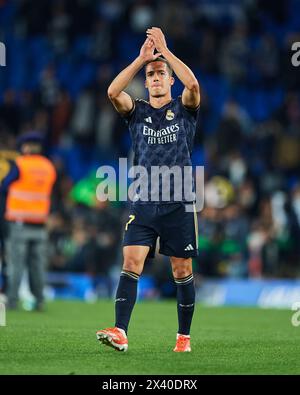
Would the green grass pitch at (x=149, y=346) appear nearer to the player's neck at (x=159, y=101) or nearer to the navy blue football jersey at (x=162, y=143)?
the navy blue football jersey at (x=162, y=143)

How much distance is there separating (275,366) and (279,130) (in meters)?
14.4

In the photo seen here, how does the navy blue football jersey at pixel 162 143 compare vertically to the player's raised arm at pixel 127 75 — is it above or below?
below

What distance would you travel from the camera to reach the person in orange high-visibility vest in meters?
14.7

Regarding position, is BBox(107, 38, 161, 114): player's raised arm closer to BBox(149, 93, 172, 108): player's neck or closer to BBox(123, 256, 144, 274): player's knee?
BBox(149, 93, 172, 108): player's neck

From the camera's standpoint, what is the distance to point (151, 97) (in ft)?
29.5

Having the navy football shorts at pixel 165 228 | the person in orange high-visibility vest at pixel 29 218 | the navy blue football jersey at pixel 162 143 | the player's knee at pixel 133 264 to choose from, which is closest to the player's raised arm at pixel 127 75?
the navy blue football jersey at pixel 162 143

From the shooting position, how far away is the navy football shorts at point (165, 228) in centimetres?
877

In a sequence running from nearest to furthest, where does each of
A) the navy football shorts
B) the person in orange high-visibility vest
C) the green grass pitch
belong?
the green grass pitch < the navy football shorts < the person in orange high-visibility vest

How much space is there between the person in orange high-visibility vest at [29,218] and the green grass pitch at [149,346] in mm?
676

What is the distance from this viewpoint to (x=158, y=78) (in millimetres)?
8836

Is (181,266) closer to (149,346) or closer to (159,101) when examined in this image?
(149,346)

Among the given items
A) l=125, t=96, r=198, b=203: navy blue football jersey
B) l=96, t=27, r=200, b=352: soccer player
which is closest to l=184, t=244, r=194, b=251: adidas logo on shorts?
l=96, t=27, r=200, b=352: soccer player

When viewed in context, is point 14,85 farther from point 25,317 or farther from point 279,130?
point 25,317

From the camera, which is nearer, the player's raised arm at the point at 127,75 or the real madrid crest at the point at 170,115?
the player's raised arm at the point at 127,75
